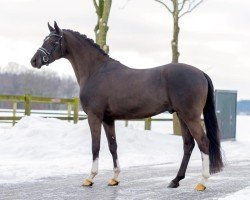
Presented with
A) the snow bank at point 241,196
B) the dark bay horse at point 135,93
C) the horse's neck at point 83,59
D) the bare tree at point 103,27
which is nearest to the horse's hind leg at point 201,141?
the dark bay horse at point 135,93

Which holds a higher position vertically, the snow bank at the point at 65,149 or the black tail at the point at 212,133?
the black tail at the point at 212,133

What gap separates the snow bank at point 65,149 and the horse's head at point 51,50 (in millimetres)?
2144

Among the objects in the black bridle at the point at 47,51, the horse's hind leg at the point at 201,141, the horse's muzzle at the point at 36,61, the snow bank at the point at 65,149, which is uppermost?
the black bridle at the point at 47,51

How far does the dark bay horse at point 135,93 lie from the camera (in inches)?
293

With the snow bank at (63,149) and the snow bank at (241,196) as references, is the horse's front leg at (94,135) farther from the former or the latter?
the snow bank at (241,196)

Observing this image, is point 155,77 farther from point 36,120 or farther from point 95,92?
point 36,120

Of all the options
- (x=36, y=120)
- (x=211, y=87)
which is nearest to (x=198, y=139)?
(x=211, y=87)

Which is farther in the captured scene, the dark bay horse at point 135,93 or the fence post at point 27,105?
the fence post at point 27,105

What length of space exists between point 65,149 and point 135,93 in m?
6.16

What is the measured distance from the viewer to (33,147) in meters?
13.2

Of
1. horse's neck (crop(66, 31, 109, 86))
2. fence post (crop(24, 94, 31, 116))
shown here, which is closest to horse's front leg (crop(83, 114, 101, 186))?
horse's neck (crop(66, 31, 109, 86))

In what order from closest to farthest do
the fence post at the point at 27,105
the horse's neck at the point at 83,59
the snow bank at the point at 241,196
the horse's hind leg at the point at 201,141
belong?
the snow bank at the point at 241,196, the horse's hind leg at the point at 201,141, the horse's neck at the point at 83,59, the fence post at the point at 27,105

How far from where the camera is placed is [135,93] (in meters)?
7.68

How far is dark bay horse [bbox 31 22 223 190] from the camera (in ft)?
24.4
